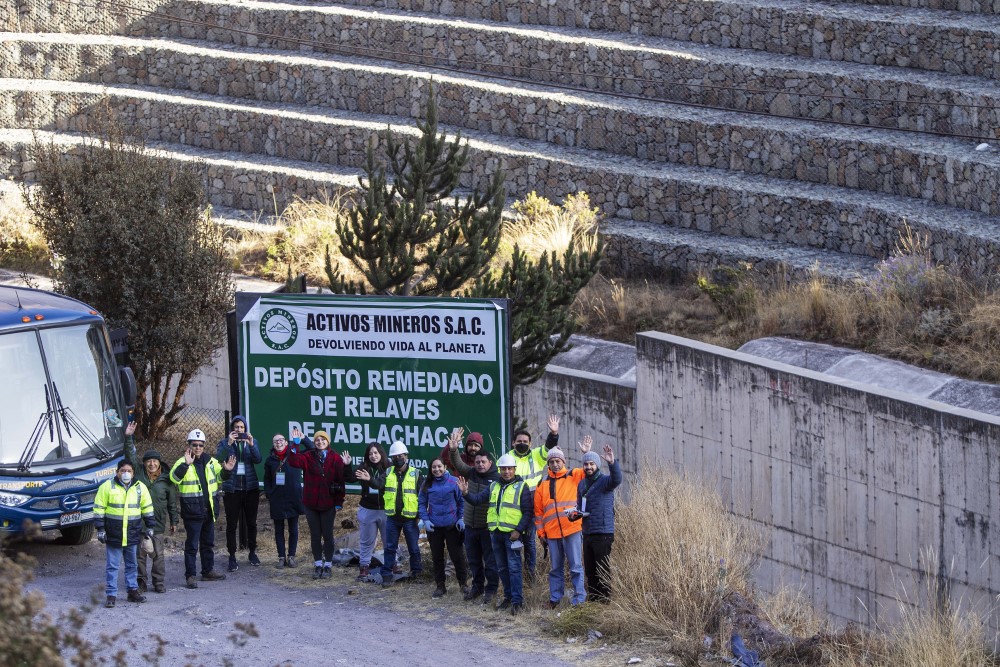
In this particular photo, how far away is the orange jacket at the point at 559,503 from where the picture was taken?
12.6 m

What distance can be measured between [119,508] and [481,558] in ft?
11.3

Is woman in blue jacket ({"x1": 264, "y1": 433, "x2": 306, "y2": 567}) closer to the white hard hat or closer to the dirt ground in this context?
the dirt ground

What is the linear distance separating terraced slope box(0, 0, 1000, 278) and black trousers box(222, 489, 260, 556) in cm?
957

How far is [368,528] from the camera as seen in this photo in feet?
46.3

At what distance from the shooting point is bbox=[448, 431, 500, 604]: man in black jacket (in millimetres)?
13055

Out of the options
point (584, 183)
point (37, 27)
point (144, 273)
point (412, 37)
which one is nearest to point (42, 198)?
point (144, 273)

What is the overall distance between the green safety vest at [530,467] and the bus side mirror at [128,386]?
5.15m

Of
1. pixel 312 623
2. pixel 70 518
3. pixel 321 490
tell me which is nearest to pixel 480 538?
pixel 312 623

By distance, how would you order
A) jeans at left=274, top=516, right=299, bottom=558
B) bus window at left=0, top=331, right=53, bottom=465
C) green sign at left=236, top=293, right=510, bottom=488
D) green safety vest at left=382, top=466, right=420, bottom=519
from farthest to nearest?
jeans at left=274, top=516, right=299, bottom=558 → bus window at left=0, top=331, right=53, bottom=465 → green sign at left=236, top=293, right=510, bottom=488 → green safety vest at left=382, top=466, right=420, bottom=519

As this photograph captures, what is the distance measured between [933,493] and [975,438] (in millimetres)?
731

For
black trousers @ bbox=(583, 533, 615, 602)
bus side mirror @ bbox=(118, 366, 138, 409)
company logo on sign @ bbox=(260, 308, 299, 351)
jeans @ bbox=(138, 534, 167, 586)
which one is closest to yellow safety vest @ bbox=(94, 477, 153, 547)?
jeans @ bbox=(138, 534, 167, 586)

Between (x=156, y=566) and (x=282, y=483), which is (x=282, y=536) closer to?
(x=282, y=483)

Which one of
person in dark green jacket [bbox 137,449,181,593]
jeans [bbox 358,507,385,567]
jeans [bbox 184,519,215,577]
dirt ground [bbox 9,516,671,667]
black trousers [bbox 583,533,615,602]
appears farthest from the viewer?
jeans [bbox 358,507,385,567]

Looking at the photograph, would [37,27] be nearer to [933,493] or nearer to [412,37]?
[412,37]
